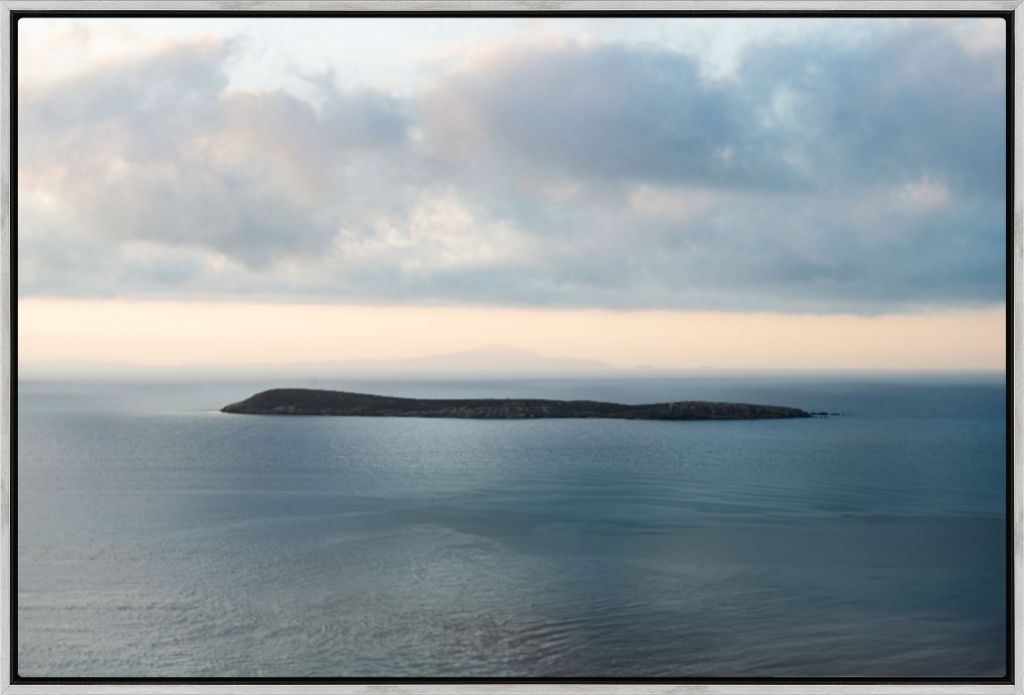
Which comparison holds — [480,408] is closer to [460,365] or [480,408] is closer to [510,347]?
[460,365]

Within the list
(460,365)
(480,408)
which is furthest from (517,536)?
(480,408)

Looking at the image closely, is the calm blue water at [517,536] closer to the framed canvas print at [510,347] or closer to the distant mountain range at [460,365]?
the framed canvas print at [510,347]

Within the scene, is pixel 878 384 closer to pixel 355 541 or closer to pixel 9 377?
pixel 355 541

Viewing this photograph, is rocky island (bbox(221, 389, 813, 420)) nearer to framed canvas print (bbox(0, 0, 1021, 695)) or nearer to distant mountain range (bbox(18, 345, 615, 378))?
framed canvas print (bbox(0, 0, 1021, 695))

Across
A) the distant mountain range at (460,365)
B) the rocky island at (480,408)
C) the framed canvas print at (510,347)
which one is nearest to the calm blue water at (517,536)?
the framed canvas print at (510,347)

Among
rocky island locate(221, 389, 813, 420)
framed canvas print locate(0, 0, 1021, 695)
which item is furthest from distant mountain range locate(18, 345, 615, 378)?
rocky island locate(221, 389, 813, 420)

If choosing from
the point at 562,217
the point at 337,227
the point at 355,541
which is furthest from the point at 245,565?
the point at 562,217

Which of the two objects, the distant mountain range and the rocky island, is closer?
the distant mountain range
